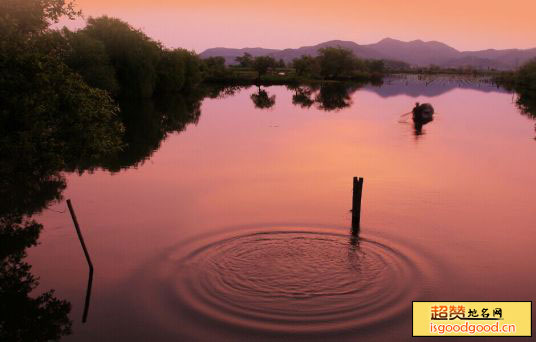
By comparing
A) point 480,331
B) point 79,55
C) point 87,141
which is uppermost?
point 79,55

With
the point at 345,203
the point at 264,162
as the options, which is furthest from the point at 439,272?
the point at 264,162

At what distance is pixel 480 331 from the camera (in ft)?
65.0

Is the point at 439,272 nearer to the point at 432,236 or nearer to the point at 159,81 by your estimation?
the point at 432,236

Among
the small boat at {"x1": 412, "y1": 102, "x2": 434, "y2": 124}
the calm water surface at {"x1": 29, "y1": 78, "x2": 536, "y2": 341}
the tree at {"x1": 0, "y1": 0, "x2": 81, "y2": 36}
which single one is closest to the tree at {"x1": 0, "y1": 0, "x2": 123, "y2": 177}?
the tree at {"x1": 0, "y1": 0, "x2": 81, "y2": 36}

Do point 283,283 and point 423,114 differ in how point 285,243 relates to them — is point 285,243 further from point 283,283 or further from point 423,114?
point 423,114

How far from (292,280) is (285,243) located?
4659mm

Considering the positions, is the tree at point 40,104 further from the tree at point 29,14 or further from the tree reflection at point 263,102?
the tree reflection at point 263,102

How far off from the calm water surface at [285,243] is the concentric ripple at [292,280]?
0.08 meters

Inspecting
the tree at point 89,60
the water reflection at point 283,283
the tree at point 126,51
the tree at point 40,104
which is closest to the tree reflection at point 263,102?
the tree at point 126,51

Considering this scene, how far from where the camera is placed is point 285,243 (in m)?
27.8

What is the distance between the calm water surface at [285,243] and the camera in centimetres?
2072

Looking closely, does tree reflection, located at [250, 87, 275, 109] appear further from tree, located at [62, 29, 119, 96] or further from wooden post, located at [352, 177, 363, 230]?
wooden post, located at [352, 177, 363, 230]

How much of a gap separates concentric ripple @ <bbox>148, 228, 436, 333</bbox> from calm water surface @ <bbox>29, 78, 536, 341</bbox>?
0.08 m

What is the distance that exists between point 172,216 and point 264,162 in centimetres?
2152
